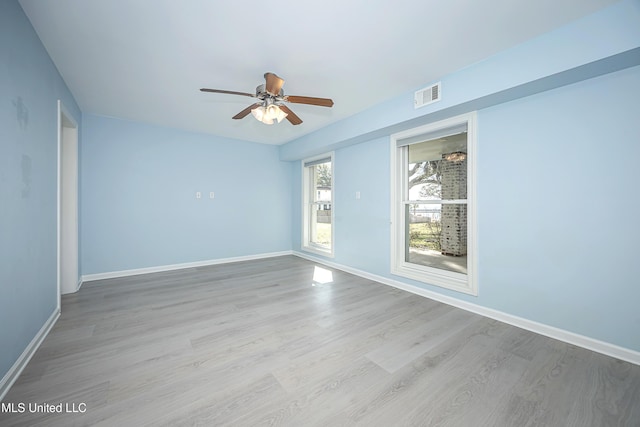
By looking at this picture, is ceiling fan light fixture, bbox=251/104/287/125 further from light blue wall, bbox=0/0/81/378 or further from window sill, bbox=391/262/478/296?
window sill, bbox=391/262/478/296

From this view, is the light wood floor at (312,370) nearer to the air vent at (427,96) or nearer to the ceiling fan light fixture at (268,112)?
the ceiling fan light fixture at (268,112)

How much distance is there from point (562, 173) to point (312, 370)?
104 inches

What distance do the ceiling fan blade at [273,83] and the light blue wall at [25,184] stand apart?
1620 mm

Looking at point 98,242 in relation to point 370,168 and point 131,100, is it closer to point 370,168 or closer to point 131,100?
point 131,100

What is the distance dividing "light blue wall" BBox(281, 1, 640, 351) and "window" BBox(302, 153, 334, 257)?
2465mm

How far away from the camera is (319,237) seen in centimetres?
548

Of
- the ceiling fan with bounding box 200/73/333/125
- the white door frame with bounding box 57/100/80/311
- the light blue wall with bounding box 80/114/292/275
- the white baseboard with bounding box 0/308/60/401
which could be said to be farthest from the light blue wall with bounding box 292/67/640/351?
the white door frame with bounding box 57/100/80/311

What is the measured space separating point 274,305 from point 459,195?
2777 mm

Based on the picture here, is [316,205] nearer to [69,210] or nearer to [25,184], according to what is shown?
[69,210]

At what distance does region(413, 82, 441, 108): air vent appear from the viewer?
2.63 metres

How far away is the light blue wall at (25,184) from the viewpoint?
154 centimetres

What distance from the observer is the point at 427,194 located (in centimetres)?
342

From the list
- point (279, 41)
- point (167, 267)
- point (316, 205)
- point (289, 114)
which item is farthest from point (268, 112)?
point (167, 267)

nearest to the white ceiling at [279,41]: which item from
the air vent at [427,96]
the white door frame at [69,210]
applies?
the air vent at [427,96]
